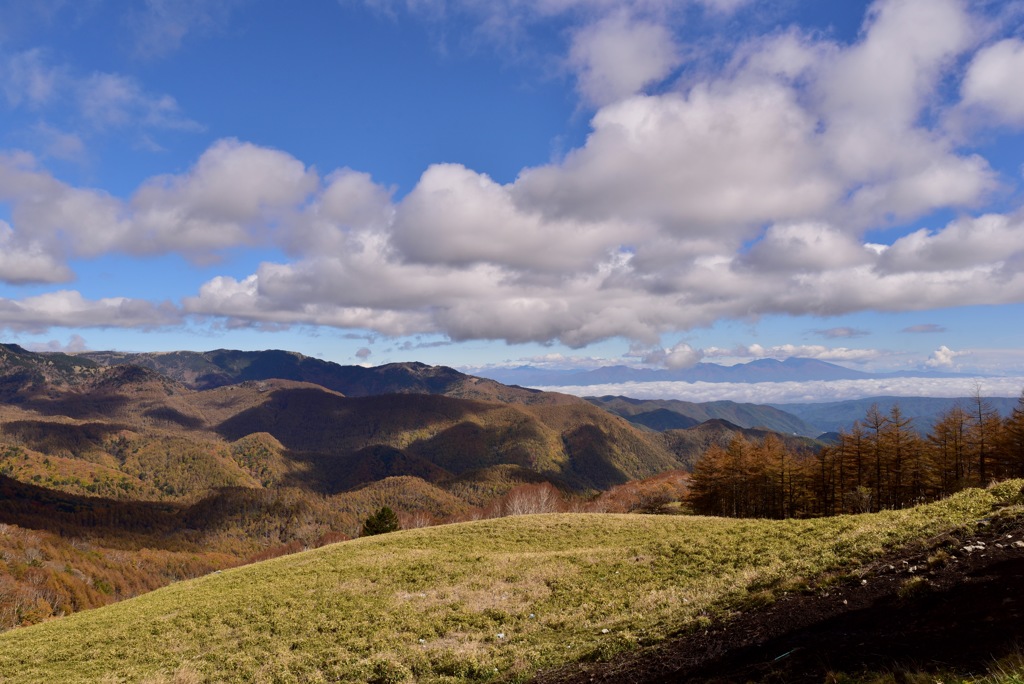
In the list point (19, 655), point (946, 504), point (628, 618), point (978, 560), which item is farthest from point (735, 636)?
point (19, 655)

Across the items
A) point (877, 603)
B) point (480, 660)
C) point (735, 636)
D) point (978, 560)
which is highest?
point (978, 560)

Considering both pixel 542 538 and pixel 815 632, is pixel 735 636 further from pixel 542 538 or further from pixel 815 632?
pixel 542 538

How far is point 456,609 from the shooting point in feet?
73.7

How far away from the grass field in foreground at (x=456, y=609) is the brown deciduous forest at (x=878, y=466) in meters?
36.8

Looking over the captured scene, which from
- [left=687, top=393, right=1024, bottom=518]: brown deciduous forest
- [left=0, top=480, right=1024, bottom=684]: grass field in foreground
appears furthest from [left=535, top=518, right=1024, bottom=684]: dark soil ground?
[left=687, top=393, right=1024, bottom=518]: brown deciduous forest

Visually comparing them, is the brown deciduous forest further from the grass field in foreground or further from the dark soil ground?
the dark soil ground

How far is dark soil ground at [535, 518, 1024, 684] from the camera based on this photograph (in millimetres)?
9383

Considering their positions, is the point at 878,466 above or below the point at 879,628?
below

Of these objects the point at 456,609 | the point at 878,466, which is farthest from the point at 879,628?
the point at 878,466

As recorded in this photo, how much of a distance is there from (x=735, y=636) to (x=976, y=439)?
63.4 meters

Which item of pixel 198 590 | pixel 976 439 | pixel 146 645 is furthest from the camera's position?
pixel 976 439

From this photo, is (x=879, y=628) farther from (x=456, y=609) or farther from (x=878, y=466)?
(x=878, y=466)

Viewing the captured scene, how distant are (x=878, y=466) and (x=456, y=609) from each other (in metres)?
57.3

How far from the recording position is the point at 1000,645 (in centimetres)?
884
